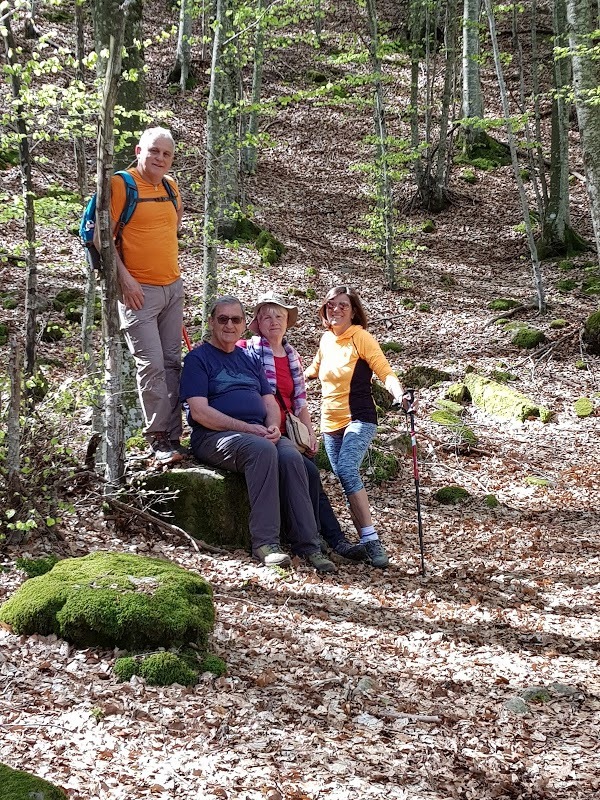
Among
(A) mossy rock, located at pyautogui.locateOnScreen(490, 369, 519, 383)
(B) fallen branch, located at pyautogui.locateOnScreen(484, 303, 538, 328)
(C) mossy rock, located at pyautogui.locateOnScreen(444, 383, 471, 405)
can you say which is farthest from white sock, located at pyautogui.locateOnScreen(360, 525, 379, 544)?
(B) fallen branch, located at pyautogui.locateOnScreen(484, 303, 538, 328)

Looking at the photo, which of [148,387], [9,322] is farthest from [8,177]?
[148,387]

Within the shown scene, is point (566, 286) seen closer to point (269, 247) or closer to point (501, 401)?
point (501, 401)

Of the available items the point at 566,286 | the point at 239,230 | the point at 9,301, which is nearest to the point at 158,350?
the point at 9,301

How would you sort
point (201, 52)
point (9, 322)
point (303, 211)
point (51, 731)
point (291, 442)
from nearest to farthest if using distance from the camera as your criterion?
point (51, 731) → point (291, 442) → point (9, 322) → point (303, 211) → point (201, 52)

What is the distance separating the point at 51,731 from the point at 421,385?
27.5 feet

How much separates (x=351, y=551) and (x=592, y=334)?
7.20 metres

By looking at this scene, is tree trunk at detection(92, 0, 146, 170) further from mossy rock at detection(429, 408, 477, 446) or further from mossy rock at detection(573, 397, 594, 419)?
mossy rock at detection(573, 397, 594, 419)

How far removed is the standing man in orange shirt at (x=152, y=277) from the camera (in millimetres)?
5465

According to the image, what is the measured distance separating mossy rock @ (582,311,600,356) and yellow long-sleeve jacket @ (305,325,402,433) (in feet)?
21.4

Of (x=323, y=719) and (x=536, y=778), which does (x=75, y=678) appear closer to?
(x=323, y=719)

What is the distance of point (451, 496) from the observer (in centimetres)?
795

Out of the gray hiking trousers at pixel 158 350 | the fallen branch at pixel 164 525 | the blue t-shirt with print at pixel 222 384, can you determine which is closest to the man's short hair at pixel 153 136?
the gray hiking trousers at pixel 158 350

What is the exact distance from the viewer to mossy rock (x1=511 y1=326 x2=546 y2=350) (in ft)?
39.4

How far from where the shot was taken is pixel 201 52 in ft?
74.9
